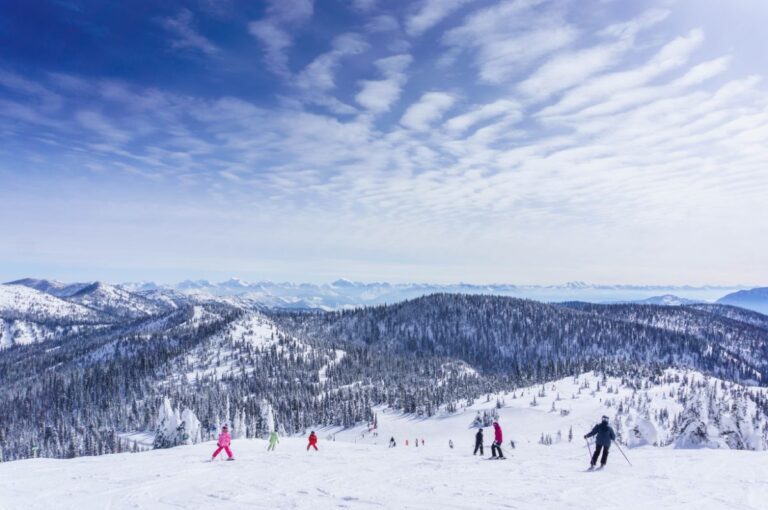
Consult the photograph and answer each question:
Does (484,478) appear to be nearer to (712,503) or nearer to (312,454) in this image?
(712,503)

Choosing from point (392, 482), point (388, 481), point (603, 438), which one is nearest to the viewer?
point (392, 482)

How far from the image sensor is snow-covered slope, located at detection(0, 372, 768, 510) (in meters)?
18.4

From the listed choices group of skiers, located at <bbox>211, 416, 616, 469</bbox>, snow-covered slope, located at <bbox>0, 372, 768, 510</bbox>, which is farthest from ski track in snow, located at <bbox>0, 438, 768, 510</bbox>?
group of skiers, located at <bbox>211, 416, 616, 469</bbox>

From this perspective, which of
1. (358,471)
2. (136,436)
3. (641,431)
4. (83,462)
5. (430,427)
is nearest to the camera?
(358,471)

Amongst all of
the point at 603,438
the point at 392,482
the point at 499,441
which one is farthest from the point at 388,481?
the point at 603,438

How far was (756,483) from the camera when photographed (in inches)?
806

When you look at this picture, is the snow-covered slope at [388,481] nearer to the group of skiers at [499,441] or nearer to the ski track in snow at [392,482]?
the ski track in snow at [392,482]

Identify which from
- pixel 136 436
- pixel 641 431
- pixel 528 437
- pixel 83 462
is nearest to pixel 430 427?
pixel 528 437

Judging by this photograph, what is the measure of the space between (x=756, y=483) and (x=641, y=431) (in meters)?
62.1

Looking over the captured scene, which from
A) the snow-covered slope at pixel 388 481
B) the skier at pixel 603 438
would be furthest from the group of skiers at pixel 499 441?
the snow-covered slope at pixel 388 481

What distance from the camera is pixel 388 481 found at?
73.4 ft

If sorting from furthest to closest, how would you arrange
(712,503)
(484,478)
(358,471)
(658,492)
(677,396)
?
1. (677,396)
2. (358,471)
3. (484,478)
4. (658,492)
5. (712,503)

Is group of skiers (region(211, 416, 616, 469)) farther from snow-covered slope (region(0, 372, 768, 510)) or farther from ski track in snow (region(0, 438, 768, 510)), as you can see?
ski track in snow (region(0, 438, 768, 510))

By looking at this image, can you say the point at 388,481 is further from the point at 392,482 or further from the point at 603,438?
the point at 603,438
